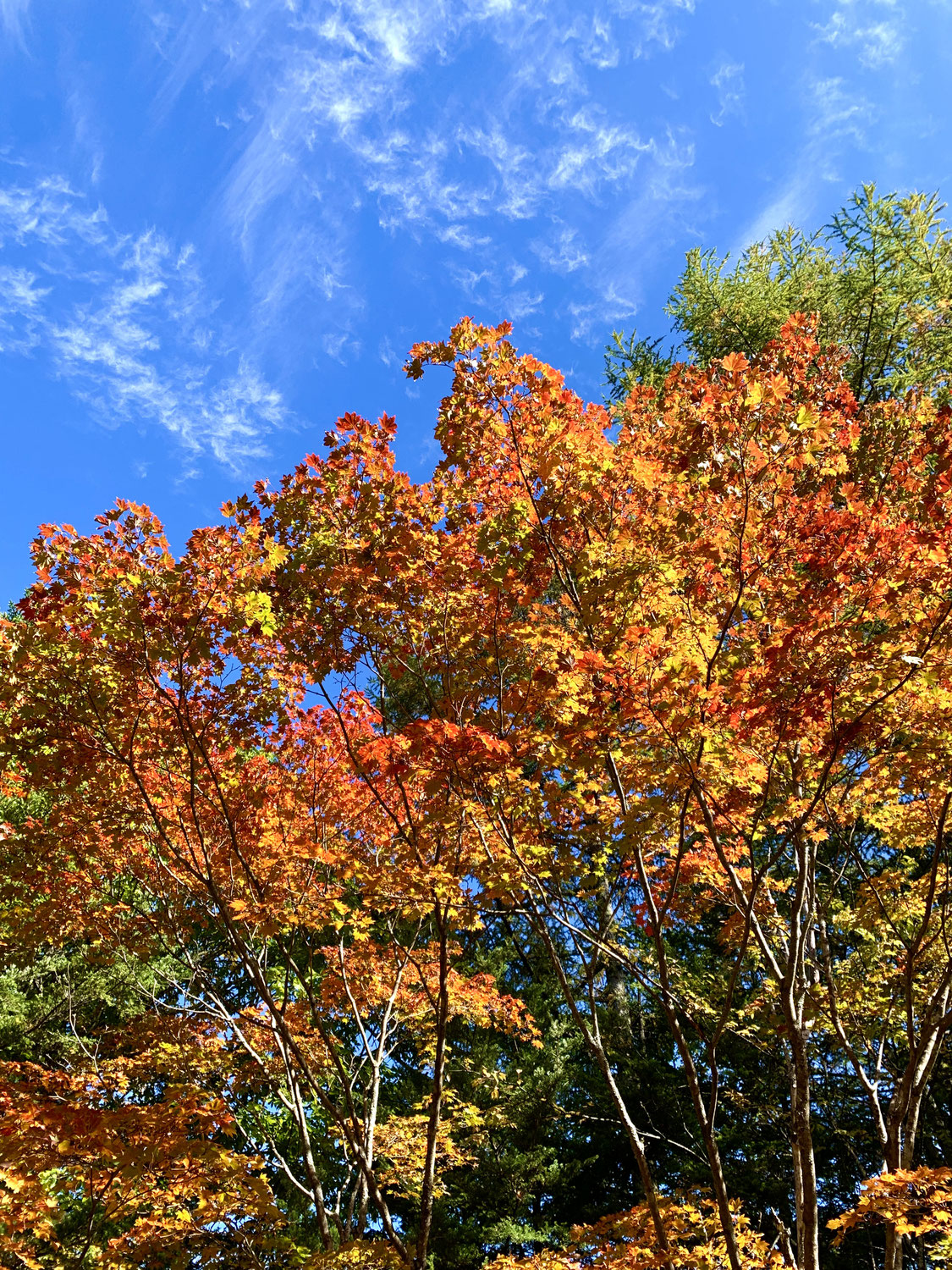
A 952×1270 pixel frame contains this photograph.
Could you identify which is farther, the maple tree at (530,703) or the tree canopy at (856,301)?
the tree canopy at (856,301)

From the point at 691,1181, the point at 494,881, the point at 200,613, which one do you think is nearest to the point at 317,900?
the point at 494,881

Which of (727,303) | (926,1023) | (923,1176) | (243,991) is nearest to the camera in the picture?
(923,1176)

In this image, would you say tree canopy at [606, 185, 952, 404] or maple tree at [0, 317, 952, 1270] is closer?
maple tree at [0, 317, 952, 1270]

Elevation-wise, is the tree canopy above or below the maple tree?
above

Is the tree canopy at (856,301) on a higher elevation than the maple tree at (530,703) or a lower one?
higher

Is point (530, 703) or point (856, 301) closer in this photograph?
point (530, 703)

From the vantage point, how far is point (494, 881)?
5453 mm

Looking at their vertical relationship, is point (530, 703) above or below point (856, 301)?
below

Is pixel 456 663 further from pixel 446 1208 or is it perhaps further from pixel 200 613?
pixel 446 1208

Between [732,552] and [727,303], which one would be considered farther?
[727,303]

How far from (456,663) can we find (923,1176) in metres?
4.25

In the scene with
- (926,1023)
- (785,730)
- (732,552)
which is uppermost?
(732,552)

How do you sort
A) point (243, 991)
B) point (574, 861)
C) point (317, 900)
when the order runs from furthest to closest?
point (243, 991)
point (317, 900)
point (574, 861)

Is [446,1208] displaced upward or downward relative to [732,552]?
downward
